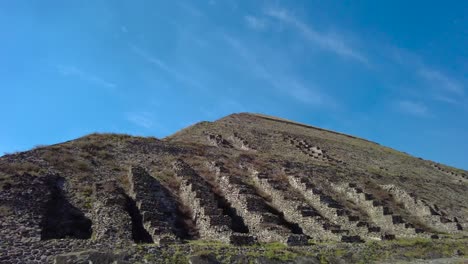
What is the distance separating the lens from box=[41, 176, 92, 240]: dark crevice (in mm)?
23547

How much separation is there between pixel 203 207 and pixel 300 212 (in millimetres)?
7226

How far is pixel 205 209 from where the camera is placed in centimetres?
2738

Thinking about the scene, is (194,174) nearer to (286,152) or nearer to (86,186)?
(86,186)

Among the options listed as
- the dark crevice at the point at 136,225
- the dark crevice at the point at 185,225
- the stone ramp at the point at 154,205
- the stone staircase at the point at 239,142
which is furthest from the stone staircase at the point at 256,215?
the stone staircase at the point at 239,142

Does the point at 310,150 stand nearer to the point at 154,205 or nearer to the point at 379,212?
the point at 379,212

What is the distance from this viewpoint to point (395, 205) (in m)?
39.1

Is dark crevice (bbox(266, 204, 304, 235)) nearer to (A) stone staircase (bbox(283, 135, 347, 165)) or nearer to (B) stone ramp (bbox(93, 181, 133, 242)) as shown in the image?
(B) stone ramp (bbox(93, 181, 133, 242))

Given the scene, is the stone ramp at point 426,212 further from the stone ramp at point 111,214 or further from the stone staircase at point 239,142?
the stone ramp at point 111,214

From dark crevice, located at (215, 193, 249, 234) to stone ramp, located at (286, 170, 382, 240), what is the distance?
6.51 meters

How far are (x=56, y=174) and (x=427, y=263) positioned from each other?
23027mm

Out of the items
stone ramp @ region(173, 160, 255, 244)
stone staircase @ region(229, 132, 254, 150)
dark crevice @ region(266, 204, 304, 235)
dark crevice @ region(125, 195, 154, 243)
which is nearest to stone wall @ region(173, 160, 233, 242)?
stone ramp @ region(173, 160, 255, 244)

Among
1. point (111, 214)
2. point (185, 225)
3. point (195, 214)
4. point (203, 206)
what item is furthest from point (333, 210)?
point (111, 214)

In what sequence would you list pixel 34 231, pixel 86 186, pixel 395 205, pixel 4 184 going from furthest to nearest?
pixel 395 205
pixel 86 186
pixel 4 184
pixel 34 231

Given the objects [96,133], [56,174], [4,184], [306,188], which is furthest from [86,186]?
[306,188]
